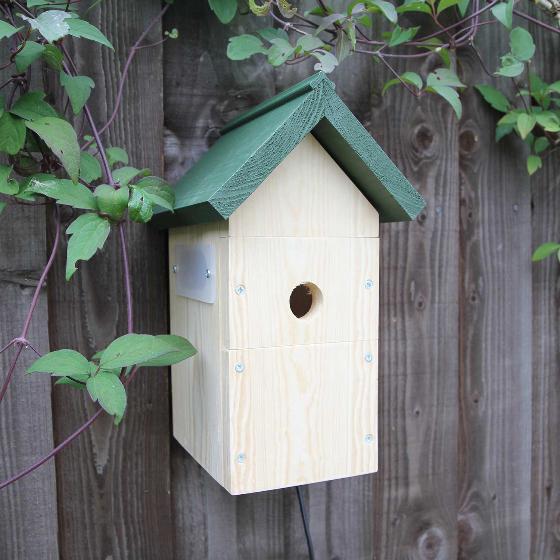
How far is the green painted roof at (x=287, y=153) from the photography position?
723 millimetres

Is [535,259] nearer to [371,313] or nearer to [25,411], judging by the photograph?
[371,313]

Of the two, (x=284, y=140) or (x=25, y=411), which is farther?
(x=25, y=411)

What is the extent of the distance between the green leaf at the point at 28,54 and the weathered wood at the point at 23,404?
0.79 feet

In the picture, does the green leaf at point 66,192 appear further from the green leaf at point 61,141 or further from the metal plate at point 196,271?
the metal plate at point 196,271

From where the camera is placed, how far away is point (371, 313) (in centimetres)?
86

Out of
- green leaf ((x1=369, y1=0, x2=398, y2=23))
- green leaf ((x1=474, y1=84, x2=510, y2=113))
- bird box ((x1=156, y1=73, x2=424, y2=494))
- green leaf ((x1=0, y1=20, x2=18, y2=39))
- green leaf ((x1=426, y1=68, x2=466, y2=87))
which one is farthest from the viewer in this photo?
green leaf ((x1=474, y1=84, x2=510, y2=113))

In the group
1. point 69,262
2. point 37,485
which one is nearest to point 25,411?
point 37,485

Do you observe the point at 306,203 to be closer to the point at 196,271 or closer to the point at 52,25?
the point at 196,271

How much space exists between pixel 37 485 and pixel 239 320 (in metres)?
0.47

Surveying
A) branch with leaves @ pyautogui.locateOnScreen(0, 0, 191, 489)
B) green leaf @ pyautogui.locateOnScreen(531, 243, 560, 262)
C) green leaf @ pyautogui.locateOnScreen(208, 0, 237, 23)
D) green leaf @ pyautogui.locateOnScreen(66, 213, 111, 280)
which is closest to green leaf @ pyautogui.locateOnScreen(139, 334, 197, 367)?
branch with leaves @ pyautogui.locateOnScreen(0, 0, 191, 489)

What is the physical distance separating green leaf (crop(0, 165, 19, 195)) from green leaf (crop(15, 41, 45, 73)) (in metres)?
0.13

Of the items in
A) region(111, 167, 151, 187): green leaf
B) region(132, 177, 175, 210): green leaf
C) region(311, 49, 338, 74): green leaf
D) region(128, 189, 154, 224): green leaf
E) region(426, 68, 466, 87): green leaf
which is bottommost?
region(128, 189, 154, 224): green leaf

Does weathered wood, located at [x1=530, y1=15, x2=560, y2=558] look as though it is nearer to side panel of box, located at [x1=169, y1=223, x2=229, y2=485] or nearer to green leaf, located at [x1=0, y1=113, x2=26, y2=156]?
side panel of box, located at [x1=169, y1=223, x2=229, y2=485]

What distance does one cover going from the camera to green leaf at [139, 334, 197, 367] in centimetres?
79
